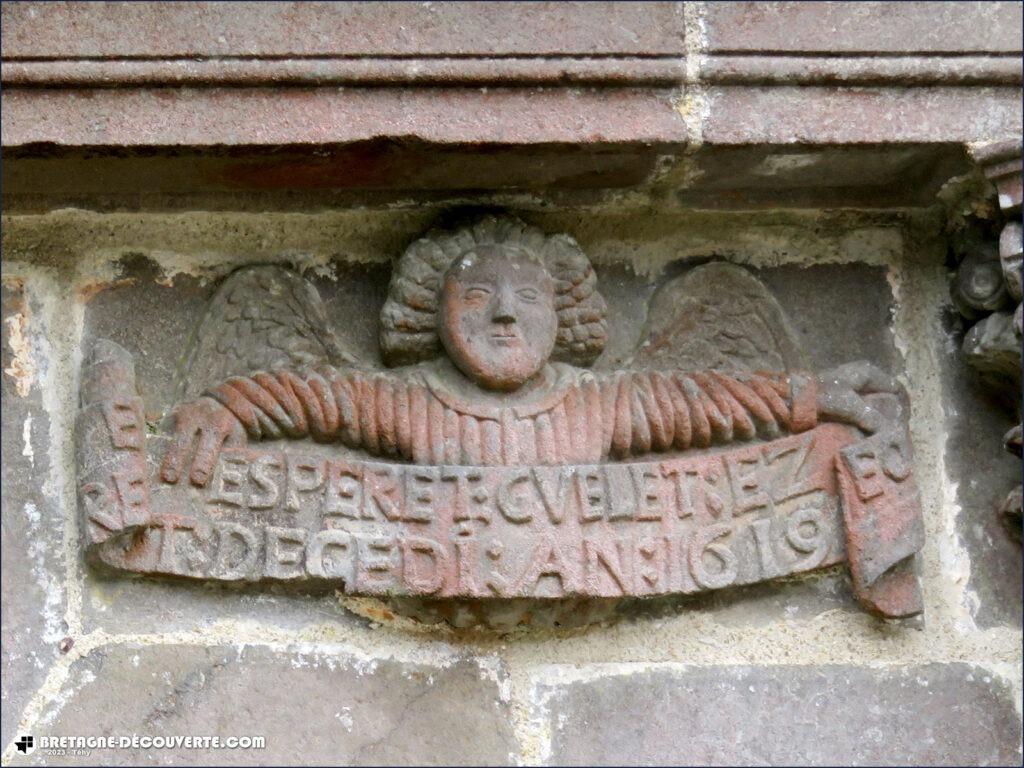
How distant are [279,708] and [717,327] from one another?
0.84 metres

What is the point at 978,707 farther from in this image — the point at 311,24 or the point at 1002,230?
the point at 311,24

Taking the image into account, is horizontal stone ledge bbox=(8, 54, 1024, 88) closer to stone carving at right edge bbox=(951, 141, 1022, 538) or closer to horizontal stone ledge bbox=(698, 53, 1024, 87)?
horizontal stone ledge bbox=(698, 53, 1024, 87)

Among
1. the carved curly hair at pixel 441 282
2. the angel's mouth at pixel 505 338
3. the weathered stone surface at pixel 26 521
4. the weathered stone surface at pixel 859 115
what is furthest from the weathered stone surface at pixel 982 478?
the weathered stone surface at pixel 26 521

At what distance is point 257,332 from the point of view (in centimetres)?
225

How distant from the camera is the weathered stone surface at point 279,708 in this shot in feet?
6.88

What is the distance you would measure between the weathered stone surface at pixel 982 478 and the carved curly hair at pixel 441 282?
0.54 metres

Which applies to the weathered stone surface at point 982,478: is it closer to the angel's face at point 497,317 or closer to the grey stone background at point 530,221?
the grey stone background at point 530,221

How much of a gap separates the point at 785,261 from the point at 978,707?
28.2 inches

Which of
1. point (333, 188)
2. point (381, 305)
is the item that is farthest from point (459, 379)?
point (333, 188)

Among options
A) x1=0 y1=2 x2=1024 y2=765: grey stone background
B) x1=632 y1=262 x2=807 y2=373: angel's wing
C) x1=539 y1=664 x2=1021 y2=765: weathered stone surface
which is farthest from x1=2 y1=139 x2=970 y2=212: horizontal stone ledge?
x1=539 y1=664 x2=1021 y2=765: weathered stone surface

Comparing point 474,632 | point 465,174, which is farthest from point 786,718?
point 465,174

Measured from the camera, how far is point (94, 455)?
2.11 metres

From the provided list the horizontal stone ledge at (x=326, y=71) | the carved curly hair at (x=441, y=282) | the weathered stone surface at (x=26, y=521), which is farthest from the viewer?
the carved curly hair at (x=441, y=282)

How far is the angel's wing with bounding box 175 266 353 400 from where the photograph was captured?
2.23m
